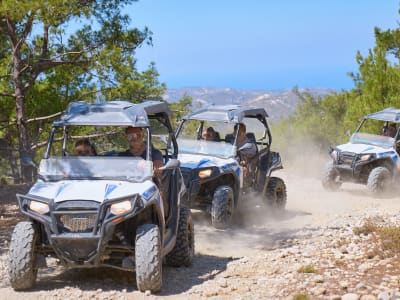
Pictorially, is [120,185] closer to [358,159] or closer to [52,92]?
[358,159]

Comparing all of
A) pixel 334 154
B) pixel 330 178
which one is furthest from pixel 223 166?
pixel 330 178

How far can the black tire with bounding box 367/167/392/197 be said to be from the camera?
14.0m

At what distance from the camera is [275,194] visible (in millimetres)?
11938

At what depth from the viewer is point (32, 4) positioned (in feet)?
33.3

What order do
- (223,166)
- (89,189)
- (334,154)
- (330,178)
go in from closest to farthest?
(89,189) < (223,166) < (334,154) < (330,178)

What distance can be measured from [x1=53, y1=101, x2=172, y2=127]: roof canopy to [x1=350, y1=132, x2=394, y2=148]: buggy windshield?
875 cm

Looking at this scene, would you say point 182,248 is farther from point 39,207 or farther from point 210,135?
point 210,135

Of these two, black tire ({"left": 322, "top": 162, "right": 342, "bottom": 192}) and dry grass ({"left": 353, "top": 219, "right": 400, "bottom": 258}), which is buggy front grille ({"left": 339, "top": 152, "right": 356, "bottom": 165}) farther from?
dry grass ({"left": 353, "top": 219, "right": 400, "bottom": 258})

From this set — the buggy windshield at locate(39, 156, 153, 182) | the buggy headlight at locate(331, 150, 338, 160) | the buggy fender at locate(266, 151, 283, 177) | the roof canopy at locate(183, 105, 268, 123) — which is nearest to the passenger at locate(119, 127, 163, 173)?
the buggy windshield at locate(39, 156, 153, 182)

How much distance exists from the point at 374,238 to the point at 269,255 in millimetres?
1323

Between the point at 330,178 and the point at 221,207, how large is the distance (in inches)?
227

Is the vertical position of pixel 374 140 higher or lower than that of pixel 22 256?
higher

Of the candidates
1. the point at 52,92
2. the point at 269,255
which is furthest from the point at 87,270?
the point at 52,92

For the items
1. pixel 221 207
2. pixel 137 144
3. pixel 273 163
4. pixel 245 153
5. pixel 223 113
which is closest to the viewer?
pixel 137 144
